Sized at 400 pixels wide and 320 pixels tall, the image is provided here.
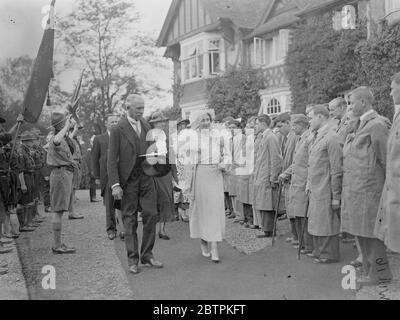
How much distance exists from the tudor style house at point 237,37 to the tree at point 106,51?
33.8 feet

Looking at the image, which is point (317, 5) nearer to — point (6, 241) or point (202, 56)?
point (202, 56)

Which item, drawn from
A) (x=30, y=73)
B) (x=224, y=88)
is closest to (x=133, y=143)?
(x=30, y=73)

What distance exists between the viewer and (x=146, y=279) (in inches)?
234

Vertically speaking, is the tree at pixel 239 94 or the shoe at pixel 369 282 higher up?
the tree at pixel 239 94

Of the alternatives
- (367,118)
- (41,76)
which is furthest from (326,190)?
(41,76)

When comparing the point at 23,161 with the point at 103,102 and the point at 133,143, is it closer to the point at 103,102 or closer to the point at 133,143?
the point at 103,102

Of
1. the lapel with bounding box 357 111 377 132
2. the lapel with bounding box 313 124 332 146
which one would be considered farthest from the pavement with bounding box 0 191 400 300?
the lapel with bounding box 357 111 377 132

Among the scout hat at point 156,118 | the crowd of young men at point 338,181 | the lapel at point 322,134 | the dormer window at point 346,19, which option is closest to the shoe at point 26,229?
the scout hat at point 156,118

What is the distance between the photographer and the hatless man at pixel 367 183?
5.57 m

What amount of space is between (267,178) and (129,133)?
296cm

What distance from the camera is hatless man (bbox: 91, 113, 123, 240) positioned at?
28.8 ft

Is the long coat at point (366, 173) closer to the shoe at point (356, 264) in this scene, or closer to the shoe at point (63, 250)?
the shoe at point (356, 264)

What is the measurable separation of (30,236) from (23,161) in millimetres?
1284

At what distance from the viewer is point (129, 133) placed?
21.2 feet
